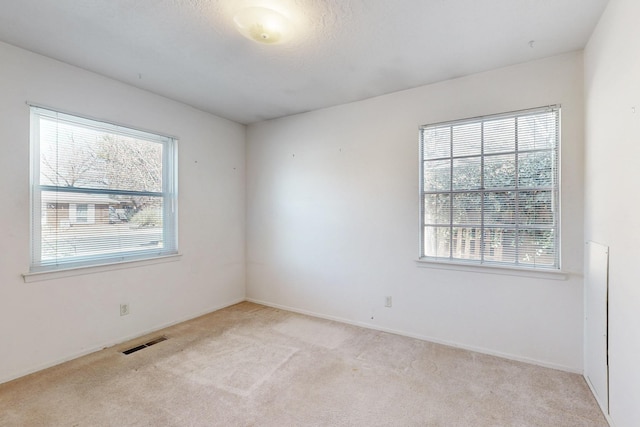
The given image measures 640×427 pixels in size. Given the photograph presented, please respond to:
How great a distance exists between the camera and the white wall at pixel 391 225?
2.43 m

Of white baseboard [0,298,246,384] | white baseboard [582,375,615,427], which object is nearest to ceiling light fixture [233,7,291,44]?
white baseboard [0,298,246,384]

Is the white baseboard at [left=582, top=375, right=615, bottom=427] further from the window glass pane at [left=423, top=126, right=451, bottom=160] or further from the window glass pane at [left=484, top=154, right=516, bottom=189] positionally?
the window glass pane at [left=423, top=126, right=451, bottom=160]

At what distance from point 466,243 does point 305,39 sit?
7.47 ft

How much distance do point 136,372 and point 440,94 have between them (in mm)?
3646

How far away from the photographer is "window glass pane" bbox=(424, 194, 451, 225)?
296 cm

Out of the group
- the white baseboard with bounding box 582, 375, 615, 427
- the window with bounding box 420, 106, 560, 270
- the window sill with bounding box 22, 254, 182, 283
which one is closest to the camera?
the white baseboard with bounding box 582, 375, 615, 427

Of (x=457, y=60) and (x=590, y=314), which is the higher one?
(x=457, y=60)

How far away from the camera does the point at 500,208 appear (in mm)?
2699

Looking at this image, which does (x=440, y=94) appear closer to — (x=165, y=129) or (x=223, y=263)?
(x=165, y=129)

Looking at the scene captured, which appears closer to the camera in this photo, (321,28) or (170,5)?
(170,5)

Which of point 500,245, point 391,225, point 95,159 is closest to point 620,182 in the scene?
point 500,245

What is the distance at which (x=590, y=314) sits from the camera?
221 cm

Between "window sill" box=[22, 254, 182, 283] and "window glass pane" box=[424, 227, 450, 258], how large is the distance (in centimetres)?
280

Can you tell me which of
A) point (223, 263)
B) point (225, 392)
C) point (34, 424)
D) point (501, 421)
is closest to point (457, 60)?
point (501, 421)
